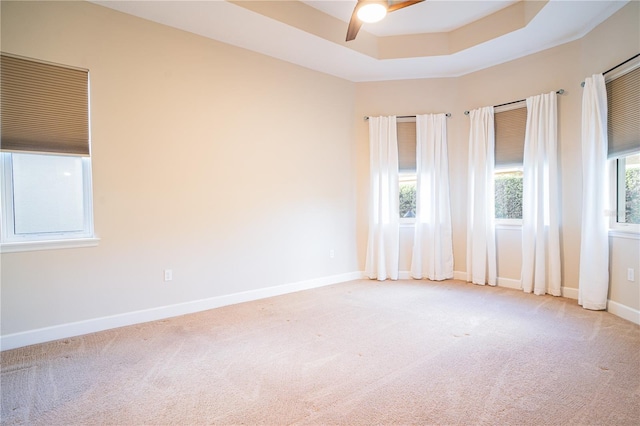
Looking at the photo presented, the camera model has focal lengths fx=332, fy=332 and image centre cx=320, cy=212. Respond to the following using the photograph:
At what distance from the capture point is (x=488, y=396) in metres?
1.99

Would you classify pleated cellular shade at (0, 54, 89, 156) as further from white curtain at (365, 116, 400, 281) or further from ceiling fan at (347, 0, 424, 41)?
white curtain at (365, 116, 400, 281)

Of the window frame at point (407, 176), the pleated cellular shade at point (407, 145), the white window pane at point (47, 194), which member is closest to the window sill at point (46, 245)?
the white window pane at point (47, 194)

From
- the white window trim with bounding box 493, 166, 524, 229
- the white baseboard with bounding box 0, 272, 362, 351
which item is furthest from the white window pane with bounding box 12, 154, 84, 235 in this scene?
the white window trim with bounding box 493, 166, 524, 229

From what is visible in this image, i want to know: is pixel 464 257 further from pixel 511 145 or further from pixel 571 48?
pixel 571 48

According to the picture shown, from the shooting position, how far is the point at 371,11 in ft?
8.39

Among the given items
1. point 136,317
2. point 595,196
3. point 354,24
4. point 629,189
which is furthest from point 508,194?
point 136,317

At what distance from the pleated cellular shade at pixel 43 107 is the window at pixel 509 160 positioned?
493cm

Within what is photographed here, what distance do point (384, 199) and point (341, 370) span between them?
3119mm

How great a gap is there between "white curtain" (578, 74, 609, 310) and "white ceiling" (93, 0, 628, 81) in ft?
2.33

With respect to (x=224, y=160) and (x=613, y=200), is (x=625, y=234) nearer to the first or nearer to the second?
(x=613, y=200)

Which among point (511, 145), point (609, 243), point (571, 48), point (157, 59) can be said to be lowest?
point (609, 243)

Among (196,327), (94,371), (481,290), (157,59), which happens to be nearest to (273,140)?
(157,59)

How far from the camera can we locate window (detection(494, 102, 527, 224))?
14.7 ft

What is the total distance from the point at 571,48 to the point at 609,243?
2322 millimetres
